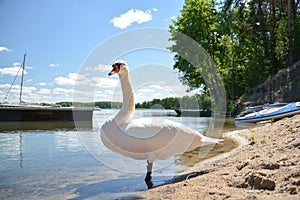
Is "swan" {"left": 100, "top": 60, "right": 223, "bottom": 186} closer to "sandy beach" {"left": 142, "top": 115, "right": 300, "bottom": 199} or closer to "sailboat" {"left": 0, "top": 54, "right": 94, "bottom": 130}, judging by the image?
"sandy beach" {"left": 142, "top": 115, "right": 300, "bottom": 199}

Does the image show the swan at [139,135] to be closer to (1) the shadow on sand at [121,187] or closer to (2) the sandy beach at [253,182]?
(1) the shadow on sand at [121,187]

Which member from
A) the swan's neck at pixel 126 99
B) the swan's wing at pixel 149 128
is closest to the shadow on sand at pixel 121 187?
the swan's wing at pixel 149 128

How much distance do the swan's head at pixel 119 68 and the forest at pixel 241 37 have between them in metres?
22.4

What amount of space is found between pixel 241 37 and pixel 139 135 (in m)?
30.6

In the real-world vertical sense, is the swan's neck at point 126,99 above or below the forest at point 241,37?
below

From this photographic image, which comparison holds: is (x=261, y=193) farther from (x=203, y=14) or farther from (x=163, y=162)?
(x=203, y=14)

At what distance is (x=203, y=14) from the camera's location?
32.4m

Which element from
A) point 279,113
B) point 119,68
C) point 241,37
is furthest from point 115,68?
point 241,37

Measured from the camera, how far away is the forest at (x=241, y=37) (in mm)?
26234

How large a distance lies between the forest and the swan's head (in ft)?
73.5

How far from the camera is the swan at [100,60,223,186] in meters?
4.55

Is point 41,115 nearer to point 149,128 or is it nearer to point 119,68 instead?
point 119,68

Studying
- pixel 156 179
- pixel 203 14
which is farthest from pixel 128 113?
pixel 203 14

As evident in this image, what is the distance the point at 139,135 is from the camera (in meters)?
4.50
